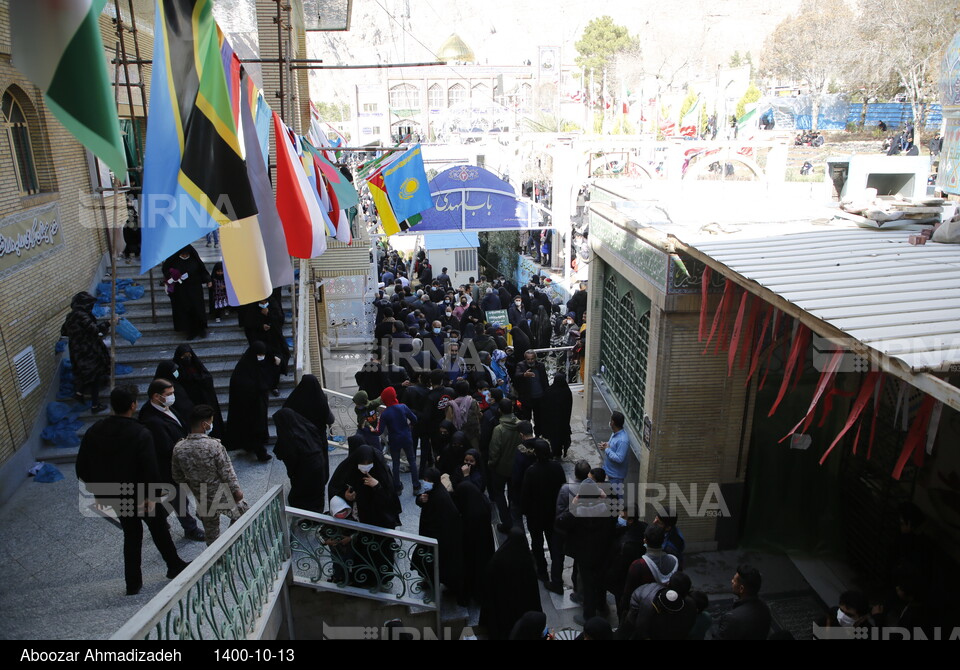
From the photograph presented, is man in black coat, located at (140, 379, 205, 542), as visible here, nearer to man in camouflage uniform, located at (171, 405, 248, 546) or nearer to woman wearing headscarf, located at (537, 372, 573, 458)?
man in camouflage uniform, located at (171, 405, 248, 546)

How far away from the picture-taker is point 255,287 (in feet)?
14.4

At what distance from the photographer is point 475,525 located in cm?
565

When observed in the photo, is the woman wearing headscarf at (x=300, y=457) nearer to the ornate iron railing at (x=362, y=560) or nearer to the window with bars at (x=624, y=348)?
the ornate iron railing at (x=362, y=560)

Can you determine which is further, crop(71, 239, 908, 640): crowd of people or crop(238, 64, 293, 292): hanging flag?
crop(238, 64, 293, 292): hanging flag

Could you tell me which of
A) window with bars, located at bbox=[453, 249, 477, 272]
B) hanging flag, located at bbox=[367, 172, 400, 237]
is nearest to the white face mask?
hanging flag, located at bbox=[367, 172, 400, 237]

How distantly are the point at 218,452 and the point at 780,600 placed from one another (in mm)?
5368

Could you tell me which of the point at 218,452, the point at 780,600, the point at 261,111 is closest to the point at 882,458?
the point at 780,600

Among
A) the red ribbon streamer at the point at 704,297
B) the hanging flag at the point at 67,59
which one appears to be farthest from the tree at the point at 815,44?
the hanging flag at the point at 67,59

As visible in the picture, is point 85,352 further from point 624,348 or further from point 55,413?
point 624,348

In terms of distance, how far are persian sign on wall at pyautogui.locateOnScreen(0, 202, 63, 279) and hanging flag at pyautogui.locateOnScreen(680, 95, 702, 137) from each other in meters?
26.8

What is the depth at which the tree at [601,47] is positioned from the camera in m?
71.4

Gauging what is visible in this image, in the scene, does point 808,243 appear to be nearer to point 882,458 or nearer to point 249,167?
point 882,458

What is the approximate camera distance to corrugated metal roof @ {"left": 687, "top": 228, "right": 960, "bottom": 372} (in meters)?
3.25

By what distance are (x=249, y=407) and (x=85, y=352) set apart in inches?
78.9
